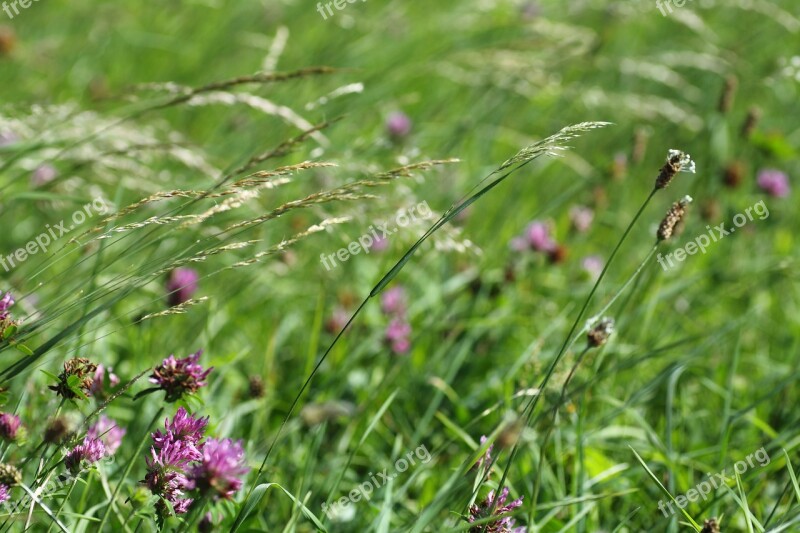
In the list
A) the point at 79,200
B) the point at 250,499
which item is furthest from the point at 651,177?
the point at 250,499

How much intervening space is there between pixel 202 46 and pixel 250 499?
3.56m

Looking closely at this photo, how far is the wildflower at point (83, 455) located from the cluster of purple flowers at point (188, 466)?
0.09 meters

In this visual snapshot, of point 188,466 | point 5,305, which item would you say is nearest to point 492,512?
point 188,466

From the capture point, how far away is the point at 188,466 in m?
1.41

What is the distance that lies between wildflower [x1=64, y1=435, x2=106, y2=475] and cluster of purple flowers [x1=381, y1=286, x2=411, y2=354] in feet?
3.78

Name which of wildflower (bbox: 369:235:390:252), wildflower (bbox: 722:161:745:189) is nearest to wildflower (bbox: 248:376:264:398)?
wildflower (bbox: 369:235:390:252)

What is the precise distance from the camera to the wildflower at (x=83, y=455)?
1356mm

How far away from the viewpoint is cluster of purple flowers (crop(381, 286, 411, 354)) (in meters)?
2.44

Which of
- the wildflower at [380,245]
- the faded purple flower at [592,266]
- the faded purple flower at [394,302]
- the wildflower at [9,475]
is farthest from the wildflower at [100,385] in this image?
the faded purple flower at [592,266]

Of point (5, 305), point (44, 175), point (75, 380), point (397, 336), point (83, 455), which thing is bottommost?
point (397, 336)

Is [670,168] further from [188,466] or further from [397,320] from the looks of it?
[397,320]

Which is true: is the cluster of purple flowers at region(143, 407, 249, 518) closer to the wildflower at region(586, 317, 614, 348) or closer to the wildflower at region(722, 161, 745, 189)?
the wildflower at region(586, 317, 614, 348)

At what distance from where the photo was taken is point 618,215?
3.62m

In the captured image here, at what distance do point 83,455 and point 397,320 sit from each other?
1259 mm
